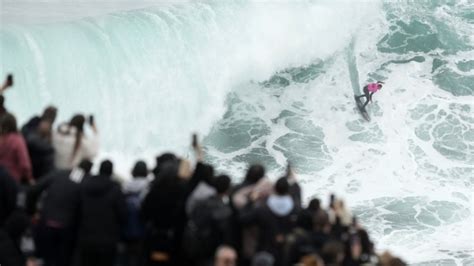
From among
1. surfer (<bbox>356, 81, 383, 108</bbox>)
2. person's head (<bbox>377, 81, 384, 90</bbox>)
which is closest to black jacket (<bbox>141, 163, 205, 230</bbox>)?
surfer (<bbox>356, 81, 383, 108</bbox>)

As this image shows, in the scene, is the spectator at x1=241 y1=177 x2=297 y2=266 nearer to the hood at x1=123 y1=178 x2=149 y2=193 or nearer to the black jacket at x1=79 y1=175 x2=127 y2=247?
the hood at x1=123 y1=178 x2=149 y2=193

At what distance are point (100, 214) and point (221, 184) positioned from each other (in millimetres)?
1147

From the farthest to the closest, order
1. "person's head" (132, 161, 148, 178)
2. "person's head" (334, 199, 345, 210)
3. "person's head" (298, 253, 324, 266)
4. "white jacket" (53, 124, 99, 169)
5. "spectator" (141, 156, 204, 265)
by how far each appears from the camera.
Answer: "person's head" (334, 199, 345, 210) < "white jacket" (53, 124, 99, 169) < "person's head" (132, 161, 148, 178) < "spectator" (141, 156, 204, 265) < "person's head" (298, 253, 324, 266)

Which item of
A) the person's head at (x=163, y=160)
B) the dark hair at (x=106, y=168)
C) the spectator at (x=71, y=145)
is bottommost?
the dark hair at (x=106, y=168)

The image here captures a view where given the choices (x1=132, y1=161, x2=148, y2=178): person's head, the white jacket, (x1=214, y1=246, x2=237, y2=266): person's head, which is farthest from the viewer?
the white jacket

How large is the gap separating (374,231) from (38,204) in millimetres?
11148

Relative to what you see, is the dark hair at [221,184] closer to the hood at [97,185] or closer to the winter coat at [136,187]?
the winter coat at [136,187]

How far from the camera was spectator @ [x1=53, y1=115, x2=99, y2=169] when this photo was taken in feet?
24.5

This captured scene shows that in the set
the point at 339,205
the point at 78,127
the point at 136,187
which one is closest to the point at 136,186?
the point at 136,187

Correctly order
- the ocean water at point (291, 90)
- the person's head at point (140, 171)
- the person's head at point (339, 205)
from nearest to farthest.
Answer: the person's head at point (140, 171)
the person's head at point (339, 205)
the ocean water at point (291, 90)

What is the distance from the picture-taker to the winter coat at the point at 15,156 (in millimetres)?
7102

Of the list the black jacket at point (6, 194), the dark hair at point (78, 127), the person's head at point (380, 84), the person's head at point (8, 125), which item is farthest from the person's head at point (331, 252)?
the person's head at point (380, 84)

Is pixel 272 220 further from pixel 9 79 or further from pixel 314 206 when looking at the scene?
pixel 9 79

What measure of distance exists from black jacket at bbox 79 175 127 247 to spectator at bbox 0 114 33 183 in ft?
2.58
